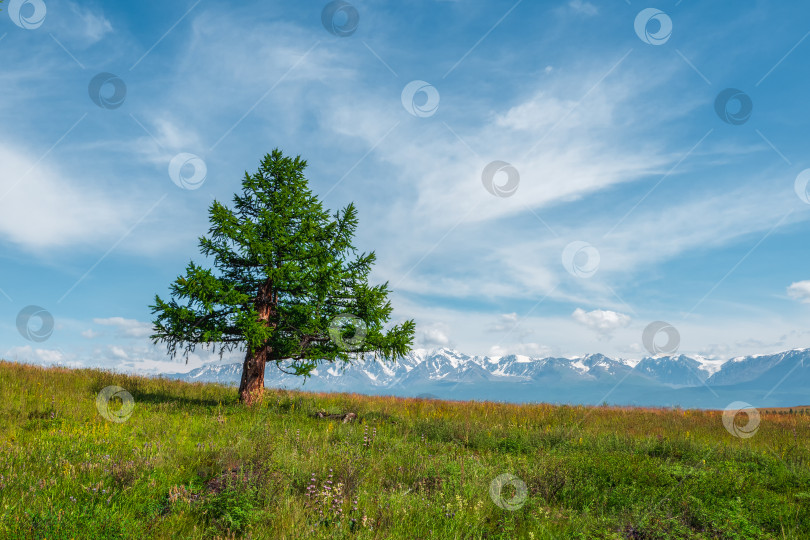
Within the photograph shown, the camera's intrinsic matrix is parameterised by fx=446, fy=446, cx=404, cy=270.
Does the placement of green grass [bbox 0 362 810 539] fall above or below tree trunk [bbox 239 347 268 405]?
below

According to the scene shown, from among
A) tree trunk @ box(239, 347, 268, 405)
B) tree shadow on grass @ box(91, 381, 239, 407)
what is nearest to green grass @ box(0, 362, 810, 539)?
tree shadow on grass @ box(91, 381, 239, 407)

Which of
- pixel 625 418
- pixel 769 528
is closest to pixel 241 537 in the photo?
pixel 769 528

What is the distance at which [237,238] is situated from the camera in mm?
12531

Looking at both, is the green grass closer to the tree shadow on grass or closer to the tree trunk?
the tree shadow on grass

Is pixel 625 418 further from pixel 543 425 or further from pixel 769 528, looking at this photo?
pixel 769 528

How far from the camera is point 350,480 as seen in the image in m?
5.50

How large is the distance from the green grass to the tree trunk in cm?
169

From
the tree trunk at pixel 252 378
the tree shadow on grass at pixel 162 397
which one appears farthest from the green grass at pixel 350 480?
the tree trunk at pixel 252 378

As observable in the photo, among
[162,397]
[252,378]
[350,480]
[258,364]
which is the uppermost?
[258,364]

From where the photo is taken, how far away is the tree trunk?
12.8 m

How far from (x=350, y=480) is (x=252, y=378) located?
8.31 metres

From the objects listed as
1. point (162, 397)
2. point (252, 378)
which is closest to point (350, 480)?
point (252, 378)

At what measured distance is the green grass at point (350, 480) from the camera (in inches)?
164

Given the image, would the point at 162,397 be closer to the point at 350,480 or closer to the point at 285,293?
the point at 285,293
